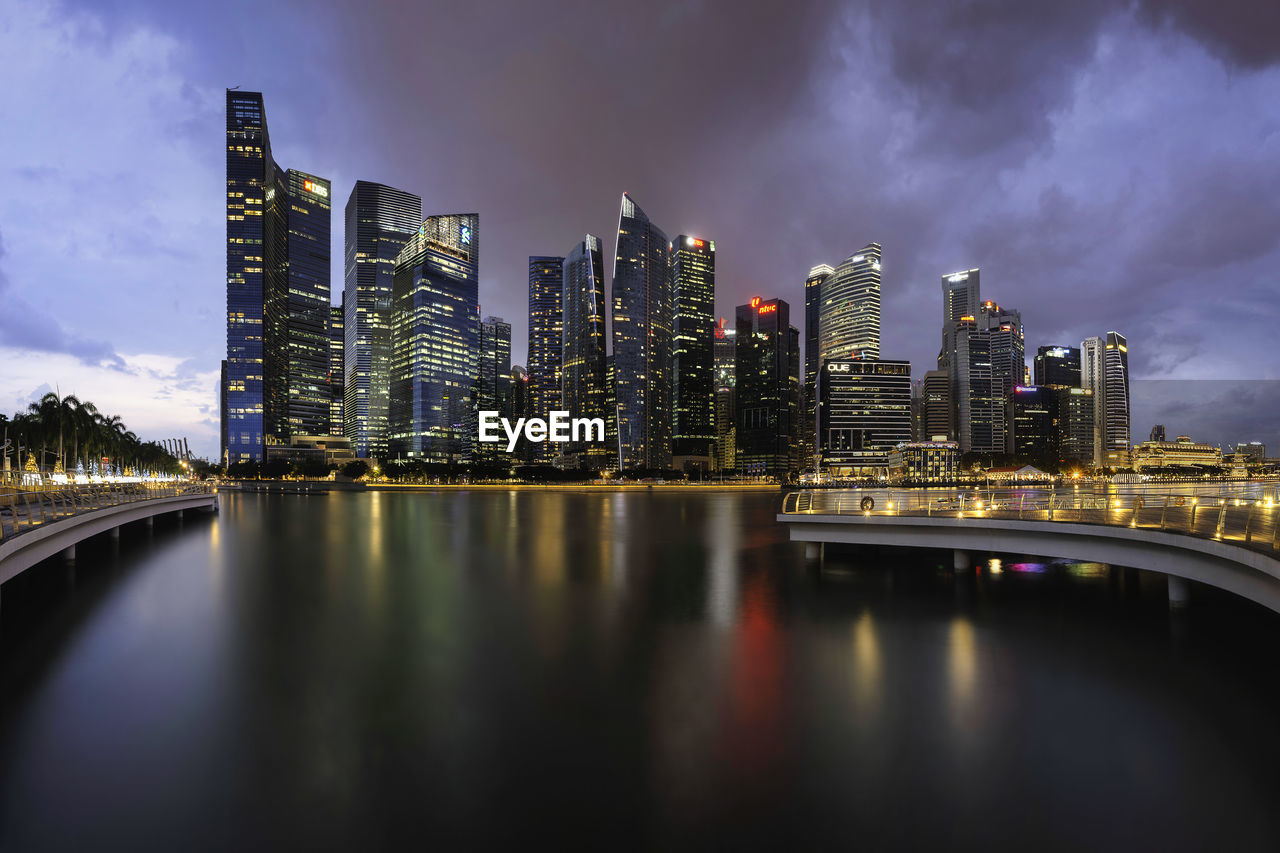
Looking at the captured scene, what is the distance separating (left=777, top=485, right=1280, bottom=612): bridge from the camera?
14.0 metres

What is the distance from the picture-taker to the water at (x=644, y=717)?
8.34 metres

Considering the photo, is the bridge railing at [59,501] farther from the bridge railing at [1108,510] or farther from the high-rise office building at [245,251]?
the high-rise office building at [245,251]

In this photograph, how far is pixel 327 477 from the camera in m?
196

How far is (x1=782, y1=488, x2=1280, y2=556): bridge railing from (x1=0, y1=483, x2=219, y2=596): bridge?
26803 mm

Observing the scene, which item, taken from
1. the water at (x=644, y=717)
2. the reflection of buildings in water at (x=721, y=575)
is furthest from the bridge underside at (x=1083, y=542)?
the reflection of buildings in water at (x=721, y=575)

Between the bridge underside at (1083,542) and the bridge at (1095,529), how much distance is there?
0.03 metres

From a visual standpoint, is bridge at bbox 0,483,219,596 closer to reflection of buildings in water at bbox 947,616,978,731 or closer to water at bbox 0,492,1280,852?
water at bbox 0,492,1280,852

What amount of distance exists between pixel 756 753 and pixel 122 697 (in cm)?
1366

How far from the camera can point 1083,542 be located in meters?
19.3

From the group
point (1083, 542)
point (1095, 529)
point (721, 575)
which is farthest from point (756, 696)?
point (721, 575)

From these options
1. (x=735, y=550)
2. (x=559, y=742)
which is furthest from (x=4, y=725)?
(x=735, y=550)

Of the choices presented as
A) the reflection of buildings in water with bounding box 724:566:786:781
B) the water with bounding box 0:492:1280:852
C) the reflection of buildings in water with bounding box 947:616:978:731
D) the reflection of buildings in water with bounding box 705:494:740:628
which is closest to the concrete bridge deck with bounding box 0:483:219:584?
the water with bounding box 0:492:1280:852

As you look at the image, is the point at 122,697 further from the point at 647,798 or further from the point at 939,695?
the point at 939,695

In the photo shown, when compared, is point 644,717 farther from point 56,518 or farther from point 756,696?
Result: point 56,518
